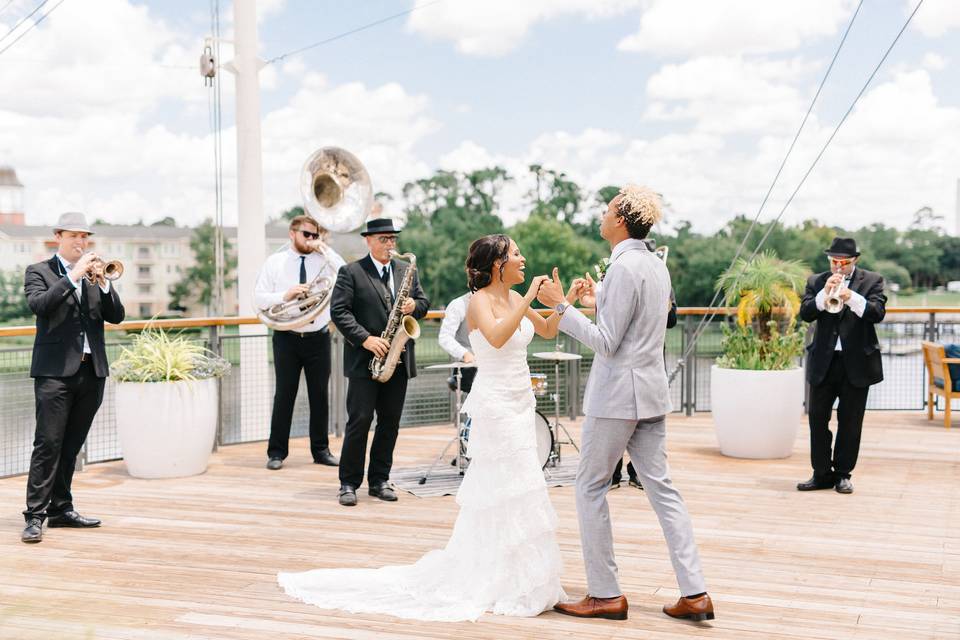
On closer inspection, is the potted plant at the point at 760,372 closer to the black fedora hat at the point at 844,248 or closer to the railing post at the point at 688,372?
the black fedora hat at the point at 844,248

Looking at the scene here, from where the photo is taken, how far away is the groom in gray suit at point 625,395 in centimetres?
354

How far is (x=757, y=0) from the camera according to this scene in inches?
2303

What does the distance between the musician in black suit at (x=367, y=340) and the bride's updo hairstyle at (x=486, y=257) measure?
161 centimetres

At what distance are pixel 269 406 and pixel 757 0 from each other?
56549mm

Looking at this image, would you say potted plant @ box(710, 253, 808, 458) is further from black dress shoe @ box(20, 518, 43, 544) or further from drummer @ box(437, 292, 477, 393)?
black dress shoe @ box(20, 518, 43, 544)

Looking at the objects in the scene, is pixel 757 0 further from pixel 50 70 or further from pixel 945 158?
pixel 50 70

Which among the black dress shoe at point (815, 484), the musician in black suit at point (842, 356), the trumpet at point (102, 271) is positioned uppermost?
the trumpet at point (102, 271)

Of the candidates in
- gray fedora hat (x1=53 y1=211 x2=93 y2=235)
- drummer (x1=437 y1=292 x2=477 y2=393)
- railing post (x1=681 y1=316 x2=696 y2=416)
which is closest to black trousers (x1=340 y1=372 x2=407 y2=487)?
drummer (x1=437 y1=292 x2=477 y2=393)

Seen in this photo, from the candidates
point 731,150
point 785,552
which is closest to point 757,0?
point 731,150

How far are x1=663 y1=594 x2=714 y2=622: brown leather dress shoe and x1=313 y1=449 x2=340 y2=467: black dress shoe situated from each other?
3.62 m

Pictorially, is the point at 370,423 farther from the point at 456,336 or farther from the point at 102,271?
the point at 102,271

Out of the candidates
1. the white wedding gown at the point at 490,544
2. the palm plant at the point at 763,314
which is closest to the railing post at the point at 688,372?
the palm plant at the point at 763,314

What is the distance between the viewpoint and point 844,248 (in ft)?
18.9

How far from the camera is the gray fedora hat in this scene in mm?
4875
